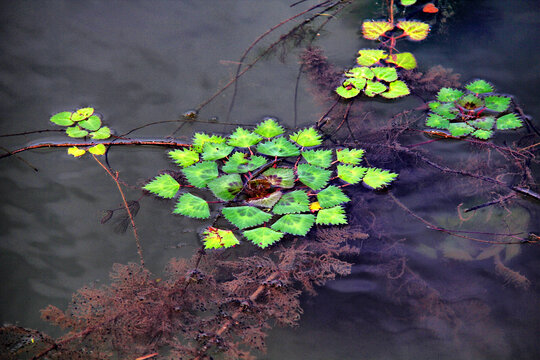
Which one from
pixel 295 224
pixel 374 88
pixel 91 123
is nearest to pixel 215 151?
pixel 295 224

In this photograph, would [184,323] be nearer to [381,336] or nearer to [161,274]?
[161,274]

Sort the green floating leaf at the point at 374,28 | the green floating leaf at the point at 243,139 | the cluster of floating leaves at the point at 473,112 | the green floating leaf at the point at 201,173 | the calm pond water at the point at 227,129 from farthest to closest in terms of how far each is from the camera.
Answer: the green floating leaf at the point at 374,28, the cluster of floating leaves at the point at 473,112, the green floating leaf at the point at 243,139, the green floating leaf at the point at 201,173, the calm pond water at the point at 227,129

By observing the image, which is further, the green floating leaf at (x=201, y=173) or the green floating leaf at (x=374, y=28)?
Answer: the green floating leaf at (x=374, y=28)

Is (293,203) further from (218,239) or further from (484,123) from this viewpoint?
(484,123)

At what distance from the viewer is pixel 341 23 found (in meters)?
2.79

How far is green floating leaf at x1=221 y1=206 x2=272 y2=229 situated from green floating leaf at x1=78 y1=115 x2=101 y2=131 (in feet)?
3.02

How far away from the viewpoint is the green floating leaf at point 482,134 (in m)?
2.12

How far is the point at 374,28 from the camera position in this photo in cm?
275

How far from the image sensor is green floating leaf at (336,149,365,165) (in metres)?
2.01

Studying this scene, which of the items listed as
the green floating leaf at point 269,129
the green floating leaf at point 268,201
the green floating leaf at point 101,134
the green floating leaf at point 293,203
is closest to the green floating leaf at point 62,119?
the green floating leaf at point 101,134

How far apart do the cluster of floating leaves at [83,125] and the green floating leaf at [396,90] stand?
1561mm

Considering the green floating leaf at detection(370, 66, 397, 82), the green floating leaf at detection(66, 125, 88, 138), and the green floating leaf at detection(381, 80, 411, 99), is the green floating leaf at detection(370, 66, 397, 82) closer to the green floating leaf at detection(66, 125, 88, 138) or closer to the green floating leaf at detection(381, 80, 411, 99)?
the green floating leaf at detection(381, 80, 411, 99)

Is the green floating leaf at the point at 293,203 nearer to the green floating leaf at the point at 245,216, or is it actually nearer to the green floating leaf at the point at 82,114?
the green floating leaf at the point at 245,216

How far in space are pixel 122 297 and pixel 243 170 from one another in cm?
75
